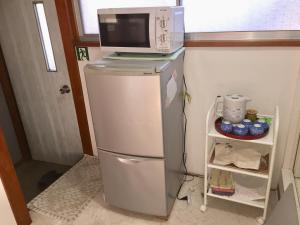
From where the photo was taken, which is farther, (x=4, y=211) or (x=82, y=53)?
(x=82, y=53)

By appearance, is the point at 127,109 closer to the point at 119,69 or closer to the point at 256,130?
the point at 119,69

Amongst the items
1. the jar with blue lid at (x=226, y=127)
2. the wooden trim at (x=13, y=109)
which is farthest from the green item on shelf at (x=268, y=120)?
the wooden trim at (x=13, y=109)

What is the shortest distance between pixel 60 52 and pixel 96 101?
967 mm

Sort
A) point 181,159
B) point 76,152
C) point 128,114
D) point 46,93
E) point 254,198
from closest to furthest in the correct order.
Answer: point 128,114, point 254,198, point 181,159, point 46,93, point 76,152

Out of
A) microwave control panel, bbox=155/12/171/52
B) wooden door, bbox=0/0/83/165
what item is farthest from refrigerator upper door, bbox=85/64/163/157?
wooden door, bbox=0/0/83/165

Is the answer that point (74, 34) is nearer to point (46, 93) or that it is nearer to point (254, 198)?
point (46, 93)

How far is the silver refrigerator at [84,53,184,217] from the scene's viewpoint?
4.63ft

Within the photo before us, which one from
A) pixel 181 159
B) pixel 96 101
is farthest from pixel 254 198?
pixel 96 101

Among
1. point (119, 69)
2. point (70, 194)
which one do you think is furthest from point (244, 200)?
point (70, 194)

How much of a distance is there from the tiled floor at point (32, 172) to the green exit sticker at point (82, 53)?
4.23 feet

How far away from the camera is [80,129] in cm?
251

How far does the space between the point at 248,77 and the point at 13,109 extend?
234 centimetres

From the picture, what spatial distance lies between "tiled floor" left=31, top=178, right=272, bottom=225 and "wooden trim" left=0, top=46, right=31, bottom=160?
1.14m

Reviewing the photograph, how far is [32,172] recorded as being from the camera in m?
2.81
